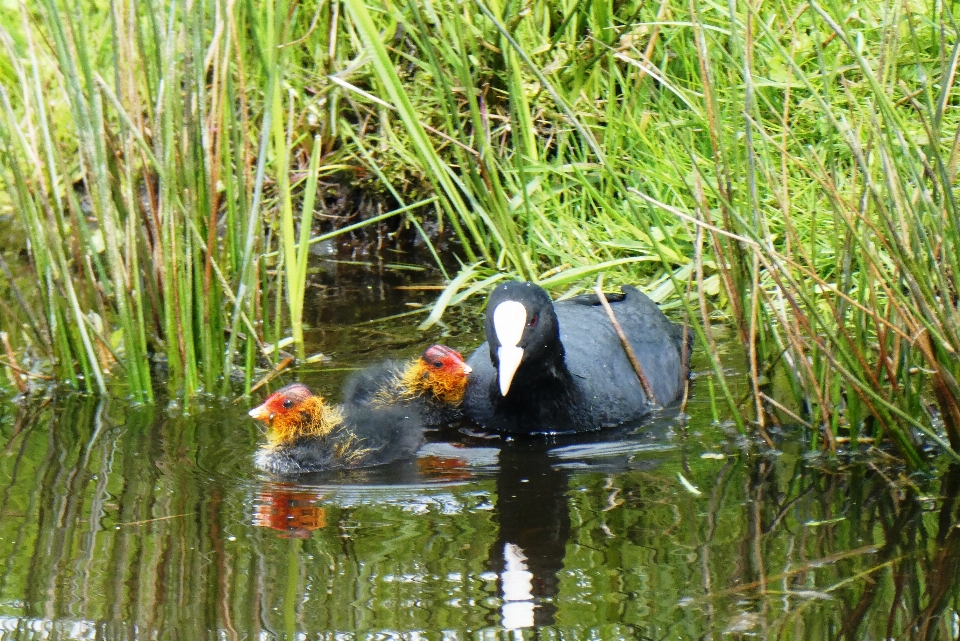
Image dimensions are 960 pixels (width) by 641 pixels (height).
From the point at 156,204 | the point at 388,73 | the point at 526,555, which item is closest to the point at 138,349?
the point at 156,204

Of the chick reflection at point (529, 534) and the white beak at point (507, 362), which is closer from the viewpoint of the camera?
the chick reflection at point (529, 534)

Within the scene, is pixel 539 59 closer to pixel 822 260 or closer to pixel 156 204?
pixel 822 260

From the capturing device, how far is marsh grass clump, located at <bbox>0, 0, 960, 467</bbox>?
2.65 metres

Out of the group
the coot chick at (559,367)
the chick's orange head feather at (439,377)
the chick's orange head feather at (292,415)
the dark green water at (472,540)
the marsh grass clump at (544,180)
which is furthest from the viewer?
the chick's orange head feather at (439,377)

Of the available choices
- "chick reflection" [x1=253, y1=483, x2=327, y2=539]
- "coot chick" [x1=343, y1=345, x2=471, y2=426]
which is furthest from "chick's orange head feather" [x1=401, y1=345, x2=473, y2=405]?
"chick reflection" [x1=253, y1=483, x2=327, y2=539]

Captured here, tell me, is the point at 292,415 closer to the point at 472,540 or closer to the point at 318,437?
the point at 318,437

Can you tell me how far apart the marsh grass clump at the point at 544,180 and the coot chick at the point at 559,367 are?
29 centimetres

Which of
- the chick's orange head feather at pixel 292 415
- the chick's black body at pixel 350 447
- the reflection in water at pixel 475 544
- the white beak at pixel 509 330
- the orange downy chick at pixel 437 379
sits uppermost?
the white beak at pixel 509 330

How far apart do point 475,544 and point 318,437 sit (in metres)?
0.81

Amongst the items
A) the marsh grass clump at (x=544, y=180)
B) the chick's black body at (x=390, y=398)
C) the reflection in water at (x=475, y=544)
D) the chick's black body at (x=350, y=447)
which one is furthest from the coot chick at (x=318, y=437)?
the marsh grass clump at (x=544, y=180)

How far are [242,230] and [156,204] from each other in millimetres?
295

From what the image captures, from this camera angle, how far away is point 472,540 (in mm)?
2586

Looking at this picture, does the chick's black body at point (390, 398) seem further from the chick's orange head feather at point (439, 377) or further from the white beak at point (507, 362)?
the white beak at point (507, 362)

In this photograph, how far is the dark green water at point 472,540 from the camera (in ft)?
7.22
